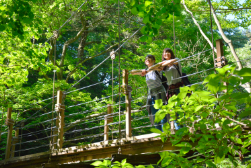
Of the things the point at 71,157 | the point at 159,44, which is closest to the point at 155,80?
the point at 71,157

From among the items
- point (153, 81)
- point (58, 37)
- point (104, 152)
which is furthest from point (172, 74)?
point (58, 37)

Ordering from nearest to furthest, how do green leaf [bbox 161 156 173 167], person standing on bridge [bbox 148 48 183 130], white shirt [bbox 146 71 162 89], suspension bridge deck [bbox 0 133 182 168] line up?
green leaf [bbox 161 156 173 167] → suspension bridge deck [bbox 0 133 182 168] → person standing on bridge [bbox 148 48 183 130] → white shirt [bbox 146 71 162 89]

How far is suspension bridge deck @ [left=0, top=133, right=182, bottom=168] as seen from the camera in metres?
2.46

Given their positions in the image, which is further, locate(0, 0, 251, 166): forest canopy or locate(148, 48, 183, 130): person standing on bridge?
locate(148, 48, 183, 130): person standing on bridge

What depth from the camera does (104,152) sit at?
2869 mm

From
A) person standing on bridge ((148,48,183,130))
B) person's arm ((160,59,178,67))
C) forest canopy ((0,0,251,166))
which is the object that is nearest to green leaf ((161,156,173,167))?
forest canopy ((0,0,251,166))

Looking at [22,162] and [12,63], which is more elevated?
[12,63]

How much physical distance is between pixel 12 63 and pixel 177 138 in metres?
3.65

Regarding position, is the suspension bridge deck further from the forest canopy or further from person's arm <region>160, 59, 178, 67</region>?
person's arm <region>160, 59, 178, 67</region>

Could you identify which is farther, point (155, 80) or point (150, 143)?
point (155, 80)

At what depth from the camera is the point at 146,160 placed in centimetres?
249

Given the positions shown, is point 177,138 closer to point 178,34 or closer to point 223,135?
point 223,135

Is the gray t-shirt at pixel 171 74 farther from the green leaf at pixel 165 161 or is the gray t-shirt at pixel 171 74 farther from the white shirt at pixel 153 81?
the green leaf at pixel 165 161

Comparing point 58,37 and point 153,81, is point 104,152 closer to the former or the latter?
point 153,81
